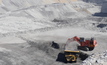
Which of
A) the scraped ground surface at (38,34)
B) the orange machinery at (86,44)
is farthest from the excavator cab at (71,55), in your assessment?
the orange machinery at (86,44)

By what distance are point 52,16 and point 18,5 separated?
26.1 feet

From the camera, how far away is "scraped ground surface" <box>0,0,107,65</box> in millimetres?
15156

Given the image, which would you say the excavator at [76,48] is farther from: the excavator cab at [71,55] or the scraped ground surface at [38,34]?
the scraped ground surface at [38,34]

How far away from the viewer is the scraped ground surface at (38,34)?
49.7 ft

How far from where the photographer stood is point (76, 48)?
15828 millimetres

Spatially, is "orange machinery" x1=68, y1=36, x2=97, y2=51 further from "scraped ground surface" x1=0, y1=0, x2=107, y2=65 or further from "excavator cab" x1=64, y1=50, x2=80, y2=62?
"excavator cab" x1=64, y1=50, x2=80, y2=62

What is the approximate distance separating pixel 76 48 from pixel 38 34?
352 inches

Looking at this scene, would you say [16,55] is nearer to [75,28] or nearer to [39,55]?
[39,55]

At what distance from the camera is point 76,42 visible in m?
16.7

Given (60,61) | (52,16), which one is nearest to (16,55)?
(60,61)

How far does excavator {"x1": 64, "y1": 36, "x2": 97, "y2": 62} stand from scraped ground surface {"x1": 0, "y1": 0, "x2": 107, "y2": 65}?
1.73 feet

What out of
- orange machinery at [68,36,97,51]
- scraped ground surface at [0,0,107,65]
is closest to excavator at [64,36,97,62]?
orange machinery at [68,36,97,51]

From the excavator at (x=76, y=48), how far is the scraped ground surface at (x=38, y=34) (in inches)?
20.8

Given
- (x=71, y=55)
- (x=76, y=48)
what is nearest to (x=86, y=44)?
(x=76, y=48)
